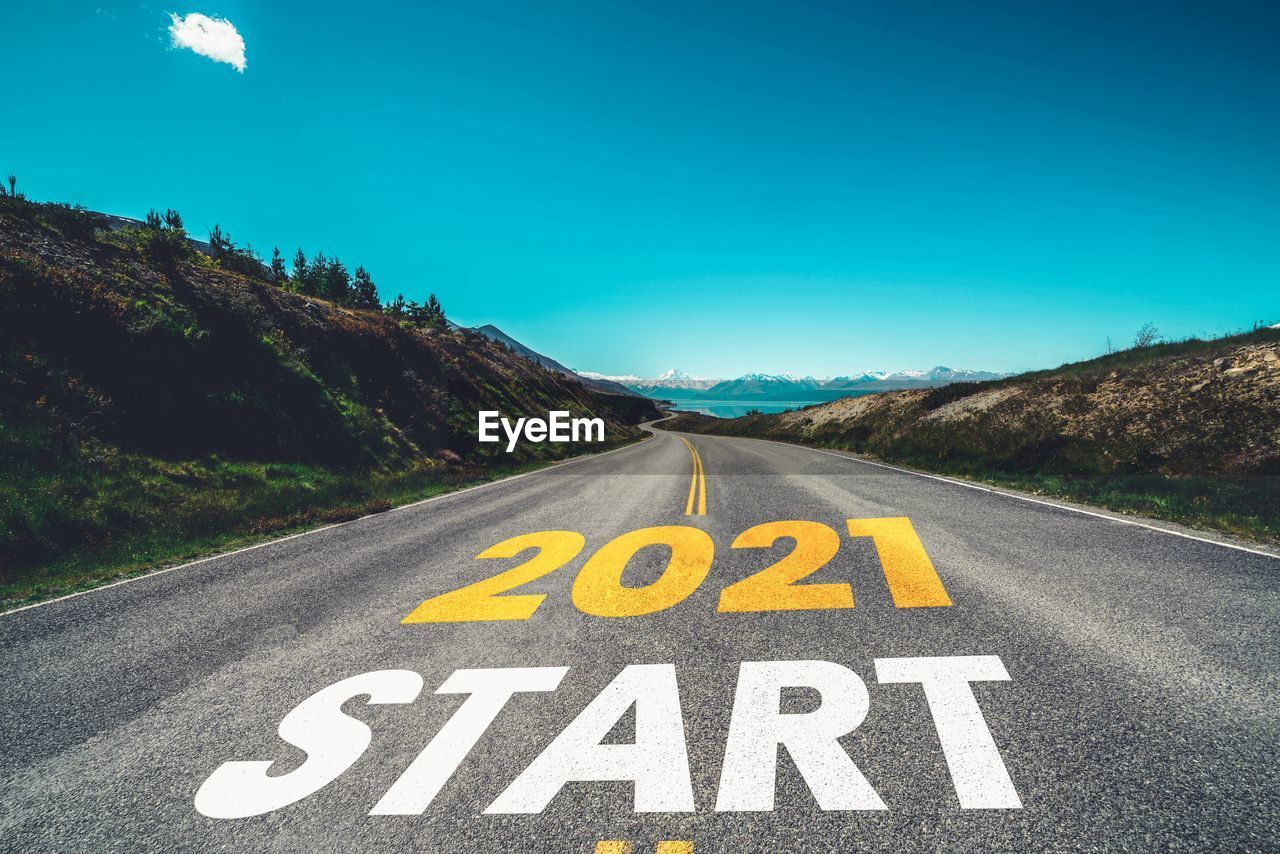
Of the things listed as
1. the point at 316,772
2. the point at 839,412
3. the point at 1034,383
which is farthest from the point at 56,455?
the point at 839,412

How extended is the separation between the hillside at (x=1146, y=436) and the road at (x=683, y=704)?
10.9 ft

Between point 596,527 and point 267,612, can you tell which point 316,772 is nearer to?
point 267,612

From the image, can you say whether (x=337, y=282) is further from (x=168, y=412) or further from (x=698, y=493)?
(x=698, y=493)

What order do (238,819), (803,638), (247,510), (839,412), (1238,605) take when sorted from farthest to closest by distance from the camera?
(839,412) → (247,510) → (1238,605) → (803,638) → (238,819)

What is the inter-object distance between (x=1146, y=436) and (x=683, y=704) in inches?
559

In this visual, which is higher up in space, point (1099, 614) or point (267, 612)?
point (1099, 614)

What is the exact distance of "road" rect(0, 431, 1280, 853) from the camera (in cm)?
222

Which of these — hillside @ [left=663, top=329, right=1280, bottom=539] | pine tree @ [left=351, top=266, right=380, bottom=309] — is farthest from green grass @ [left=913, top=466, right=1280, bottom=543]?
pine tree @ [left=351, top=266, right=380, bottom=309]

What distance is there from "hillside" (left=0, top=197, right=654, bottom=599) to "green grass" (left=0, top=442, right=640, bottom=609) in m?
0.03

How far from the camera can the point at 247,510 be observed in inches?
362

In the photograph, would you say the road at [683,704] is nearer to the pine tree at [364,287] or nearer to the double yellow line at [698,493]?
the double yellow line at [698,493]

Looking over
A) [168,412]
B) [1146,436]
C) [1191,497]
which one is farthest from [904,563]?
[168,412]

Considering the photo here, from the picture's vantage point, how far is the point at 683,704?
3.07 metres

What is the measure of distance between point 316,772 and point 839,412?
38.5 metres
